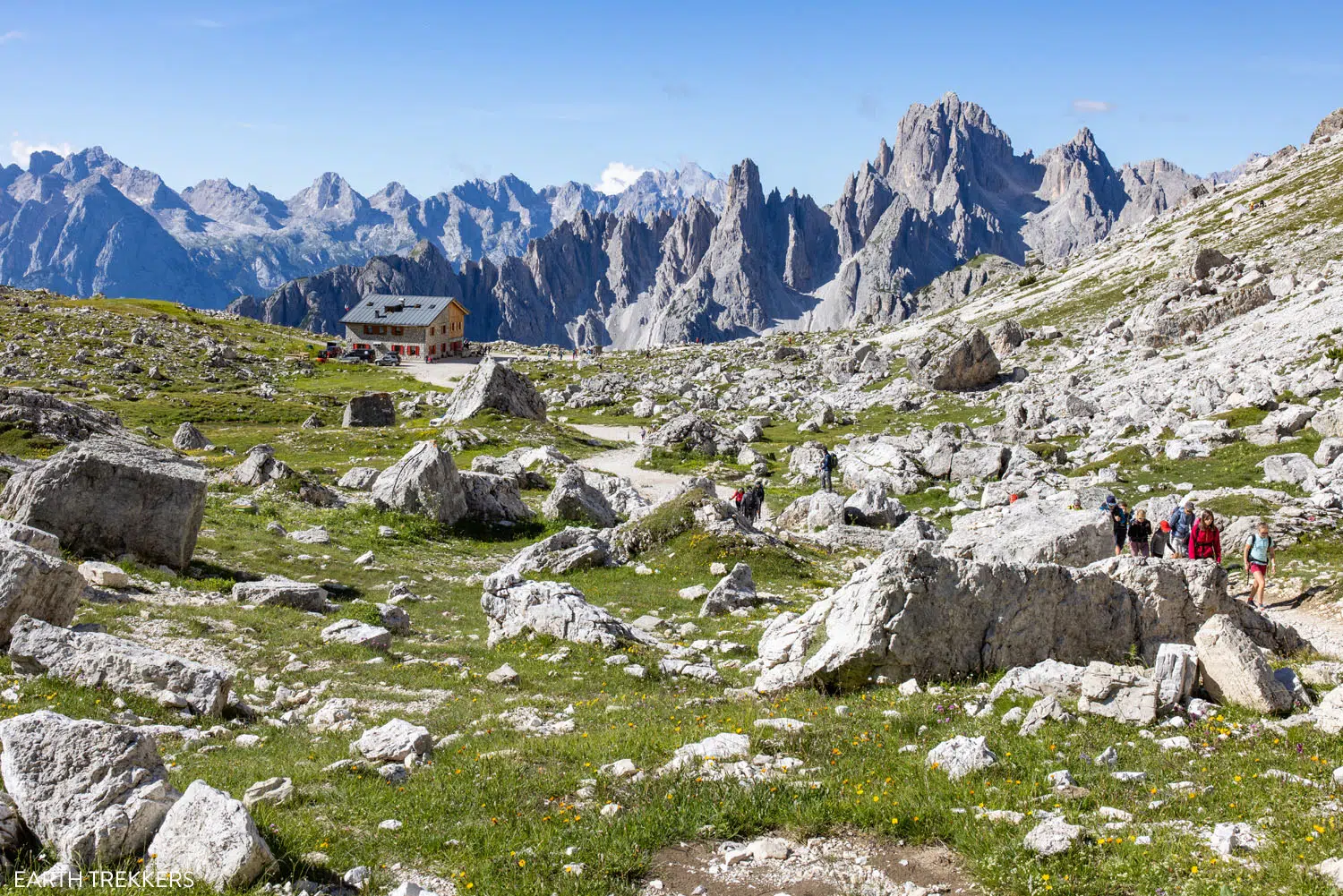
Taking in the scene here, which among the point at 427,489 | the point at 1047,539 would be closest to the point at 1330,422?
the point at 1047,539

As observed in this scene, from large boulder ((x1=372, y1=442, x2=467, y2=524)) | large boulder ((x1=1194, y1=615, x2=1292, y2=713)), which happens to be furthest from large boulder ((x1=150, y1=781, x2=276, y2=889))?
large boulder ((x1=372, y1=442, x2=467, y2=524))

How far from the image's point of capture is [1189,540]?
1037 inches

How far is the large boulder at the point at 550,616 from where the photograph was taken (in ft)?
66.9

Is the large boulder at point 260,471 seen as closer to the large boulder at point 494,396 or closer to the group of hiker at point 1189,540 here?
the large boulder at point 494,396

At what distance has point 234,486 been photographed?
3878cm

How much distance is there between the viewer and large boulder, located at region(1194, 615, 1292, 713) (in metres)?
12.4

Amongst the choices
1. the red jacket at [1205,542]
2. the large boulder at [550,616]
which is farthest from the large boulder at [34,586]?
the red jacket at [1205,542]

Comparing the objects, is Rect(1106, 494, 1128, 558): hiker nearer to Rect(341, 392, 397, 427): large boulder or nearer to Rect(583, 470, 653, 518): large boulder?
Rect(583, 470, 653, 518): large boulder

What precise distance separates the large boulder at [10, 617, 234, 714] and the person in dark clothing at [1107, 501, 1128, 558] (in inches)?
1006

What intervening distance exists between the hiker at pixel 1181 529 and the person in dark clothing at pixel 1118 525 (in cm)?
196

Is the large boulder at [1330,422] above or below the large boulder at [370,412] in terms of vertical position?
above

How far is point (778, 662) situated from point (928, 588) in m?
3.54

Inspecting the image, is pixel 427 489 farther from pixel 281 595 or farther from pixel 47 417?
pixel 47 417

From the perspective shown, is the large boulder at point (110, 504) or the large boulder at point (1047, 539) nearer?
the large boulder at point (110, 504)
